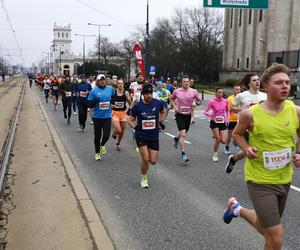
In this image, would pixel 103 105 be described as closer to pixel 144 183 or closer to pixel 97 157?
pixel 97 157

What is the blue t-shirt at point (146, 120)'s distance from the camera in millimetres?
7059

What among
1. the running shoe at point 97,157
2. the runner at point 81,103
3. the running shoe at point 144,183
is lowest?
the running shoe at point 97,157

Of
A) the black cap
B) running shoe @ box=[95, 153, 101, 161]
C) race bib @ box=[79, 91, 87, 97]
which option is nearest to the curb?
running shoe @ box=[95, 153, 101, 161]

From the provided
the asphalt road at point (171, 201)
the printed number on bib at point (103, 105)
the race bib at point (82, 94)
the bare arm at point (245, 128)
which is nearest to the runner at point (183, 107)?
the asphalt road at point (171, 201)

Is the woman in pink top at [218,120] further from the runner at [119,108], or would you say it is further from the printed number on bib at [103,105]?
the printed number on bib at [103,105]

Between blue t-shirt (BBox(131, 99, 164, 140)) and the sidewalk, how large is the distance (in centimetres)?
146

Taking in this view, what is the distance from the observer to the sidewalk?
4750 millimetres

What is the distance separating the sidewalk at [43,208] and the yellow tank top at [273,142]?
2.02m

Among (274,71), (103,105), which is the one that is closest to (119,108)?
(103,105)

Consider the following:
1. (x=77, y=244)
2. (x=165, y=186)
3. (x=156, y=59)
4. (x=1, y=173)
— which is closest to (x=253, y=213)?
(x=77, y=244)

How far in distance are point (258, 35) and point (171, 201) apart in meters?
55.4

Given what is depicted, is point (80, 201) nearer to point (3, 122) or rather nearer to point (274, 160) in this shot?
point (274, 160)

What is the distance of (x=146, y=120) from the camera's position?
7062 millimetres

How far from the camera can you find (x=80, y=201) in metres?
6.17
